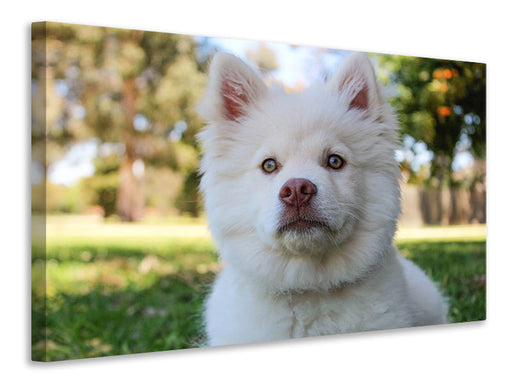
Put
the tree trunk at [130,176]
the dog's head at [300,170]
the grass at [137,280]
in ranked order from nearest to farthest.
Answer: the dog's head at [300,170] → the grass at [137,280] → the tree trunk at [130,176]

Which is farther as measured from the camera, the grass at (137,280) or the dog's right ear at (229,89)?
Answer: the grass at (137,280)

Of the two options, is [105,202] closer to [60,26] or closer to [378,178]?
[60,26]

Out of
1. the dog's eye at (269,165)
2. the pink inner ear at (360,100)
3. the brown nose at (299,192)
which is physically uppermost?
the pink inner ear at (360,100)

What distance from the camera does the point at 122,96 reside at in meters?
4.79

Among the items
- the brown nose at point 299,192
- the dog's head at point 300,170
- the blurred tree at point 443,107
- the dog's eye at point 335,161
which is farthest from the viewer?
the blurred tree at point 443,107

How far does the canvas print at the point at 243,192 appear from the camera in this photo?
3047mm

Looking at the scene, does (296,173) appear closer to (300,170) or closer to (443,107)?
(300,170)

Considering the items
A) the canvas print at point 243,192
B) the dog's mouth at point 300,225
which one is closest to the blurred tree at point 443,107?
the canvas print at point 243,192

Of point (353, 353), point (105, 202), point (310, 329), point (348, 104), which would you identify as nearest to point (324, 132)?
point (348, 104)

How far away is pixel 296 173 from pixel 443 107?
2081mm

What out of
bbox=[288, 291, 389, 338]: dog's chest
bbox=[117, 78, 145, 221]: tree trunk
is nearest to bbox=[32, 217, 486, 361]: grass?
bbox=[117, 78, 145, 221]: tree trunk

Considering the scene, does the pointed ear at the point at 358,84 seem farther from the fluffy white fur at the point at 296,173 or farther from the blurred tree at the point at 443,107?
the blurred tree at the point at 443,107

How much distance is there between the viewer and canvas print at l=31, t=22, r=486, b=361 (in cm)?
305

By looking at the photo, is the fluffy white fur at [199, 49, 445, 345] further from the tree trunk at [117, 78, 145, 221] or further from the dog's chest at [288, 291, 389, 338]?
the tree trunk at [117, 78, 145, 221]
